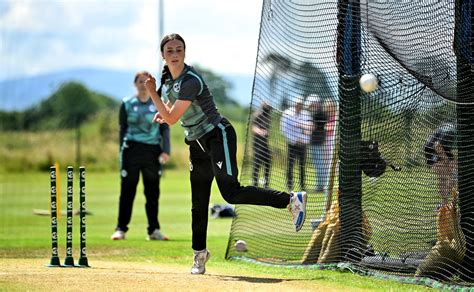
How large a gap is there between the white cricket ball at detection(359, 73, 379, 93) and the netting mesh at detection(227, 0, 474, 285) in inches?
3.0

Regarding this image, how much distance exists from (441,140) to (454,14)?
1238mm

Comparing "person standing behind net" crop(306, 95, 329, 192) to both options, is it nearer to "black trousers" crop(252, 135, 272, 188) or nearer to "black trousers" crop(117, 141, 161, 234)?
"black trousers" crop(252, 135, 272, 188)

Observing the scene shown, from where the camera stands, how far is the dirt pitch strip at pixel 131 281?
9609 millimetres

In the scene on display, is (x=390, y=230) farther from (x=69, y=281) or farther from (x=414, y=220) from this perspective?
(x=69, y=281)

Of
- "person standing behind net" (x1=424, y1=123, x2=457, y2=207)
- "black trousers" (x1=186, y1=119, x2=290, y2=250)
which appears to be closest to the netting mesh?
"person standing behind net" (x1=424, y1=123, x2=457, y2=207)

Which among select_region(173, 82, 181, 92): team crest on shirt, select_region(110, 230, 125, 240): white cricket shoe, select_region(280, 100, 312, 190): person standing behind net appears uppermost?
select_region(173, 82, 181, 92): team crest on shirt

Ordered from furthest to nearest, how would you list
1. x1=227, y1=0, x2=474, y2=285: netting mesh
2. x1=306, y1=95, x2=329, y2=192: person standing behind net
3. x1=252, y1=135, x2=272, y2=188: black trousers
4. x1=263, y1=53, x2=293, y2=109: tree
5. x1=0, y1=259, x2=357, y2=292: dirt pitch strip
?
x1=252, y1=135, x2=272, y2=188: black trousers → x1=263, y1=53, x2=293, y2=109: tree → x1=306, y1=95, x2=329, y2=192: person standing behind net → x1=227, y1=0, x2=474, y2=285: netting mesh → x1=0, y1=259, x2=357, y2=292: dirt pitch strip

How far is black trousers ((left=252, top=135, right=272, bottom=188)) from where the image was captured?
13.5 meters

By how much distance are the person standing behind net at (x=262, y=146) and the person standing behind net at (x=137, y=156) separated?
8.58 ft

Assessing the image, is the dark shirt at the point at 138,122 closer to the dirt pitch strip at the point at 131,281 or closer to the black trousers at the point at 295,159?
the black trousers at the point at 295,159

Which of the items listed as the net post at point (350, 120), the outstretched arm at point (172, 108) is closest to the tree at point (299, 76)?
the net post at point (350, 120)

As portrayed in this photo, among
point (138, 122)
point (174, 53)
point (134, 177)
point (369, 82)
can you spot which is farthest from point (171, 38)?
point (134, 177)

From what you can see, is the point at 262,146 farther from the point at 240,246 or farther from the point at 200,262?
the point at 200,262

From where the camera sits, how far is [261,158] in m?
13.8
